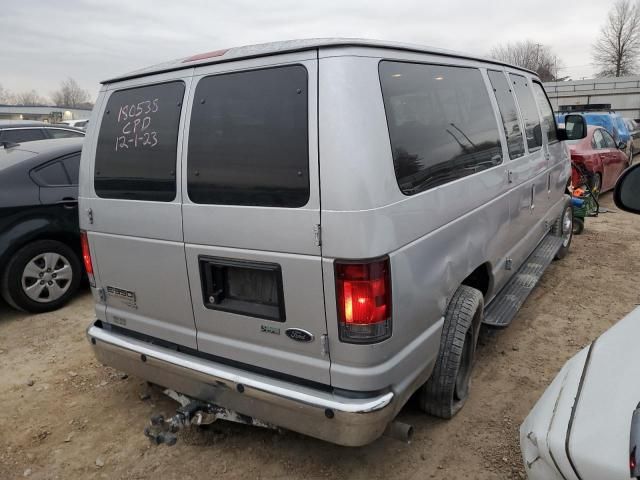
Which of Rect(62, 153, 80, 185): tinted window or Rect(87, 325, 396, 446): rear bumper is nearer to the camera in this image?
Rect(87, 325, 396, 446): rear bumper

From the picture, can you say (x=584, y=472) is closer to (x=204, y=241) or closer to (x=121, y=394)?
(x=204, y=241)

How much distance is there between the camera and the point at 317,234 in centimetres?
208

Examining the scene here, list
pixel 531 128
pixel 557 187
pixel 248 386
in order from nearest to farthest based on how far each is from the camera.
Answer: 1. pixel 248 386
2. pixel 531 128
3. pixel 557 187

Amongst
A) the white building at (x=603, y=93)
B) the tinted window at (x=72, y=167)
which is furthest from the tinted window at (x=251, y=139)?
the white building at (x=603, y=93)

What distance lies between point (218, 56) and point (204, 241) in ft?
3.06

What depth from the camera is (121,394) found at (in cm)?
352

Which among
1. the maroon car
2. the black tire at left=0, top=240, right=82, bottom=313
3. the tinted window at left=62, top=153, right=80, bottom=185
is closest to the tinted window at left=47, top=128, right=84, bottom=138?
the tinted window at left=62, top=153, right=80, bottom=185

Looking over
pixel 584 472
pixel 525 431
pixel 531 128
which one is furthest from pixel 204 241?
pixel 531 128

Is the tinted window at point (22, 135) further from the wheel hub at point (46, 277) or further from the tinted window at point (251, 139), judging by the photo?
the tinted window at point (251, 139)

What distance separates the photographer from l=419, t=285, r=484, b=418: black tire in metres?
2.79

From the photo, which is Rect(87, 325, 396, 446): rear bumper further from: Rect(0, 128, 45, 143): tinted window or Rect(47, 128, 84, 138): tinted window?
Rect(47, 128, 84, 138): tinted window

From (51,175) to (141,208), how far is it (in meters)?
3.12

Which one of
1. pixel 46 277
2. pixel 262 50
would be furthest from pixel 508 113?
pixel 46 277

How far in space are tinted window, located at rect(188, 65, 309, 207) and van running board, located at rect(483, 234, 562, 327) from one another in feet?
6.71
